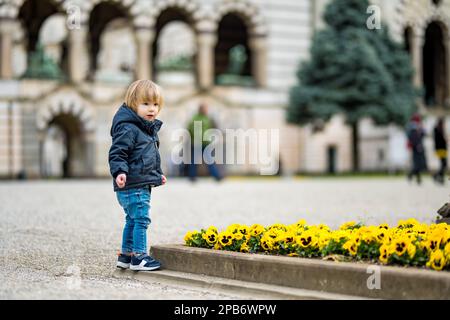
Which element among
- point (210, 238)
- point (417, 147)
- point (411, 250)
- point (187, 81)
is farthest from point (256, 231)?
point (187, 81)

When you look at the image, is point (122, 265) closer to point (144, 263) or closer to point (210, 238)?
point (144, 263)

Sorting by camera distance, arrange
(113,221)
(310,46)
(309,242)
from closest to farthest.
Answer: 1. (309,242)
2. (113,221)
3. (310,46)

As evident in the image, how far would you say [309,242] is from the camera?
21.6 ft

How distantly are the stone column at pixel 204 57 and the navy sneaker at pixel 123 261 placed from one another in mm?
28549

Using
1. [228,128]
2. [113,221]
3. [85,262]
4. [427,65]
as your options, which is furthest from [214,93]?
[85,262]

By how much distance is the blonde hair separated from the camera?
7266 millimetres

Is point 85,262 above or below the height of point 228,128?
below

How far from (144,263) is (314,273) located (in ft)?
5.85

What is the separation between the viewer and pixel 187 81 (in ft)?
126

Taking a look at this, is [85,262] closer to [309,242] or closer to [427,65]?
[309,242]

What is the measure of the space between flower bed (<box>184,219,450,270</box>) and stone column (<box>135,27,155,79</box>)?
28110 mm

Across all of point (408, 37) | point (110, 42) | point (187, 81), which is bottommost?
point (187, 81)
